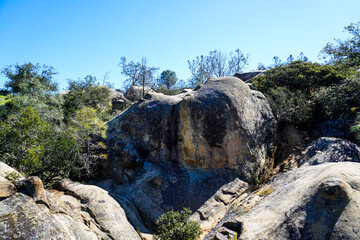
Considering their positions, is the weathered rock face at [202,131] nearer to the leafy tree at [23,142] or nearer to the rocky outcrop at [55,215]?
the rocky outcrop at [55,215]

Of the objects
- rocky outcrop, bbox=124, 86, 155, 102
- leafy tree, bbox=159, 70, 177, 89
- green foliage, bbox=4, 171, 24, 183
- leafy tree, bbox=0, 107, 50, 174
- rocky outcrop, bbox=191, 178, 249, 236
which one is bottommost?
rocky outcrop, bbox=191, 178, 249, 236

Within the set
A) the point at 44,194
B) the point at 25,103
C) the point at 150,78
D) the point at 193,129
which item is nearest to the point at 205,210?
the point at 193,129

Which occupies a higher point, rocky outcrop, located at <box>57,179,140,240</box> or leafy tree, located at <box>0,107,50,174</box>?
leafy tree, located at <box>0,107,50,174</box>

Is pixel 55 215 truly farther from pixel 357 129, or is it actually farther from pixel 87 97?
pixel 87 97

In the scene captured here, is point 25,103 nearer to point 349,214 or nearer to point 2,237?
point 2,237

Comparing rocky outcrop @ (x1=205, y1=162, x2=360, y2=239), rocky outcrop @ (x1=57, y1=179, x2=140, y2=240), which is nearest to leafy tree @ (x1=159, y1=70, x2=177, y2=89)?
rocky outcrop @ (x1=57, y1=179, x2=140, y2=240)

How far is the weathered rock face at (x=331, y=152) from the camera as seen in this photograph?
9.19 metres

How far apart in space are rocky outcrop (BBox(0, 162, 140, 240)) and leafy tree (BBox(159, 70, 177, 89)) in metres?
33.2

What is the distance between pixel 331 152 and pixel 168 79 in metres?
35.3

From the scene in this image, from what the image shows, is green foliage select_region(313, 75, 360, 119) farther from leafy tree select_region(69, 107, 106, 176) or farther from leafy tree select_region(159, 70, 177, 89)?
leafy tree select_region(159, 70, 177, 89)

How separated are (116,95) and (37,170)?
586 inches

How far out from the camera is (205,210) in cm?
891

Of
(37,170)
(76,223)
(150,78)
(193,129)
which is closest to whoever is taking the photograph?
(76,223)

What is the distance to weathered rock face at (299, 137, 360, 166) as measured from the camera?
9188mm
